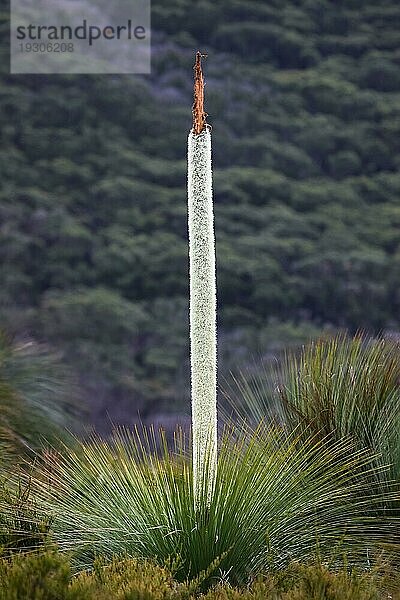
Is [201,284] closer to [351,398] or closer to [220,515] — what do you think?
[220,515]

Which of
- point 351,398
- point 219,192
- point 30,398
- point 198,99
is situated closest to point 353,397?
point 351,398

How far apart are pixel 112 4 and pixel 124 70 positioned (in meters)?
0.77

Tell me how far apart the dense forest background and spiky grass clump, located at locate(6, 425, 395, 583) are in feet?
22.4

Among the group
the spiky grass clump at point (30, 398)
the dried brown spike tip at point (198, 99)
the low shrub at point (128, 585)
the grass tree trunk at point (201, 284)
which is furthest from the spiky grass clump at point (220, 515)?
the spiky grass clump at point (30, 398)

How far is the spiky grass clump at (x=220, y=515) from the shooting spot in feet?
8.51

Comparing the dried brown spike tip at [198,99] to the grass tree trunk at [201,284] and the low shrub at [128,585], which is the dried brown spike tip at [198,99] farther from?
the low shrub at [128,585]

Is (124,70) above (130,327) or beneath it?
above

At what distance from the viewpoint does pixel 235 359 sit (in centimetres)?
1038

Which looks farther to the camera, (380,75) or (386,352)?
(380,75)

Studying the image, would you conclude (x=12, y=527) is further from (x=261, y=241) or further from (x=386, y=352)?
(x=261, y=241)

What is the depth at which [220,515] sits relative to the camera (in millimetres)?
2590

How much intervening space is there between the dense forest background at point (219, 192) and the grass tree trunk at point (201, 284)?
698 cm

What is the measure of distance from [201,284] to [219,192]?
902 centimetres

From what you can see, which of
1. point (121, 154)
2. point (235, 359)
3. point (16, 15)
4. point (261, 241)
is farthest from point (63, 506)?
point (16, 15)
